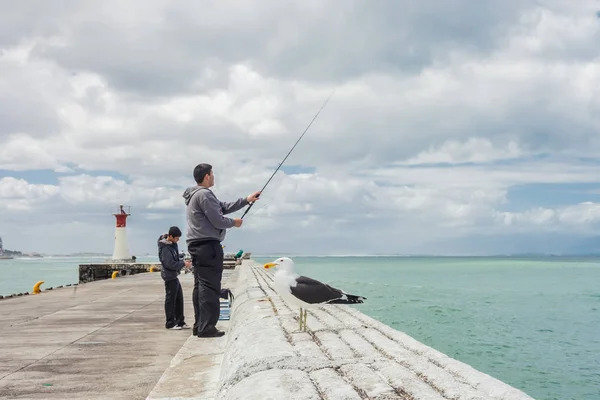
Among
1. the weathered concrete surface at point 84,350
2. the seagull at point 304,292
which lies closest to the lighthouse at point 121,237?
the weathered concrete surface at point 84,350

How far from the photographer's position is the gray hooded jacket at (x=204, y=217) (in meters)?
6.62

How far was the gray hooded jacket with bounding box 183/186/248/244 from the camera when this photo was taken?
21.7 feet

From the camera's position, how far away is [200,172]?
691cm

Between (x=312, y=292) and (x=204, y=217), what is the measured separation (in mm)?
1649

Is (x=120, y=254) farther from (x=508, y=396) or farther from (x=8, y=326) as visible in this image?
(x=508, y=396)

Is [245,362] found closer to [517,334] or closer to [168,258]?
[168,258]

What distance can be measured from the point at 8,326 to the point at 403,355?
7.81 m

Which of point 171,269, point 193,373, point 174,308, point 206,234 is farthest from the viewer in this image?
point 174,308

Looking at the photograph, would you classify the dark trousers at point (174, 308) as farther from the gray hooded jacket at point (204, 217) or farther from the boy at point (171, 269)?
the gray hooded jacket at point (204, 217)

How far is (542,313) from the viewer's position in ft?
104

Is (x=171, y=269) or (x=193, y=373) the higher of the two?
(x=171, y=269)

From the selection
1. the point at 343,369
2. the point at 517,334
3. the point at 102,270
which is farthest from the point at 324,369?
the point at 102,270

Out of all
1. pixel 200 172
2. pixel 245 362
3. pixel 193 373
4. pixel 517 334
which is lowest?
pixel 517 334

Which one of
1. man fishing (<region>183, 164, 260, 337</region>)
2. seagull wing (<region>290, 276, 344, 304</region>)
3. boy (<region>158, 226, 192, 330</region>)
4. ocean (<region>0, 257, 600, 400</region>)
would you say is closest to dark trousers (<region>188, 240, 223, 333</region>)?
man fishing (<region>183, 164, 260, 337</region>)
